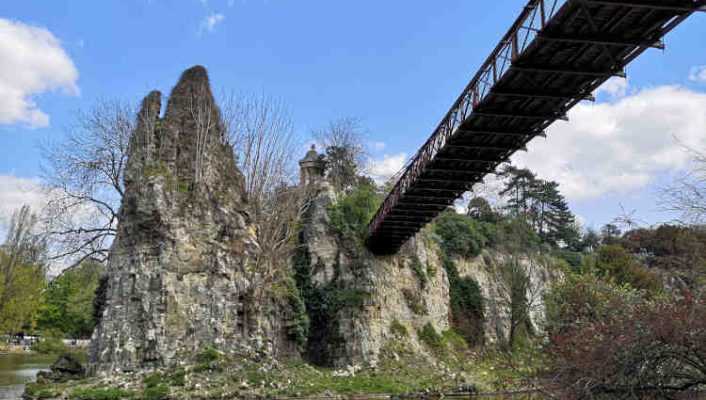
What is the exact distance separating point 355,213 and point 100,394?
18.7 m

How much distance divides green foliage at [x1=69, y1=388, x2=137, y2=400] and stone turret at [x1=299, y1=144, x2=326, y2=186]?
19.9 metres

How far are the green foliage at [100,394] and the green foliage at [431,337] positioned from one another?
19.1 m

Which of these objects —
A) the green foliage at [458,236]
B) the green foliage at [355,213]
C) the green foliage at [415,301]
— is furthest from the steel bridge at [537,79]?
the green foliage at [458,236]

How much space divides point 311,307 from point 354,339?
314 cm

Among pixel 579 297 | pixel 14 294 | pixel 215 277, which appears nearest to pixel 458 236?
pixel 579 297

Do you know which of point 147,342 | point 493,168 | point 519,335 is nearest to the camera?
point 493,168

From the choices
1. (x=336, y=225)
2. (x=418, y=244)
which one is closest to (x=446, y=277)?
(x=418, y=244)

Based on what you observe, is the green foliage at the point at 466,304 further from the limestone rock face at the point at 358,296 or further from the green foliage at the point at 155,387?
the green foliage at the point at 155,387

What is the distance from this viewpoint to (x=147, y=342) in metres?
24.3

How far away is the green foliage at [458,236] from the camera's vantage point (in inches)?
1710

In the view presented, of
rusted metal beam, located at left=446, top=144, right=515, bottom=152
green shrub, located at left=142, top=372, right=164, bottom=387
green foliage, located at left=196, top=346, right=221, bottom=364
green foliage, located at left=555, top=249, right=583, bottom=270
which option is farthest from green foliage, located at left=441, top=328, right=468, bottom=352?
green foliage, located at left=555, top=249, right=583, bottom=270

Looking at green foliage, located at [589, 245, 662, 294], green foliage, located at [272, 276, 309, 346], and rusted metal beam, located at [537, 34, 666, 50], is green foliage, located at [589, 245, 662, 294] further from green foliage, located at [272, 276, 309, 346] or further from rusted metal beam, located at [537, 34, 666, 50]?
rusted metal beam, located at [537, 34, 666, 50]

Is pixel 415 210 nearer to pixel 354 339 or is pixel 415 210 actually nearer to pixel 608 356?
pixel 354 339

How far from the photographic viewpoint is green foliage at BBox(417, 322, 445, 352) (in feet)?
116
